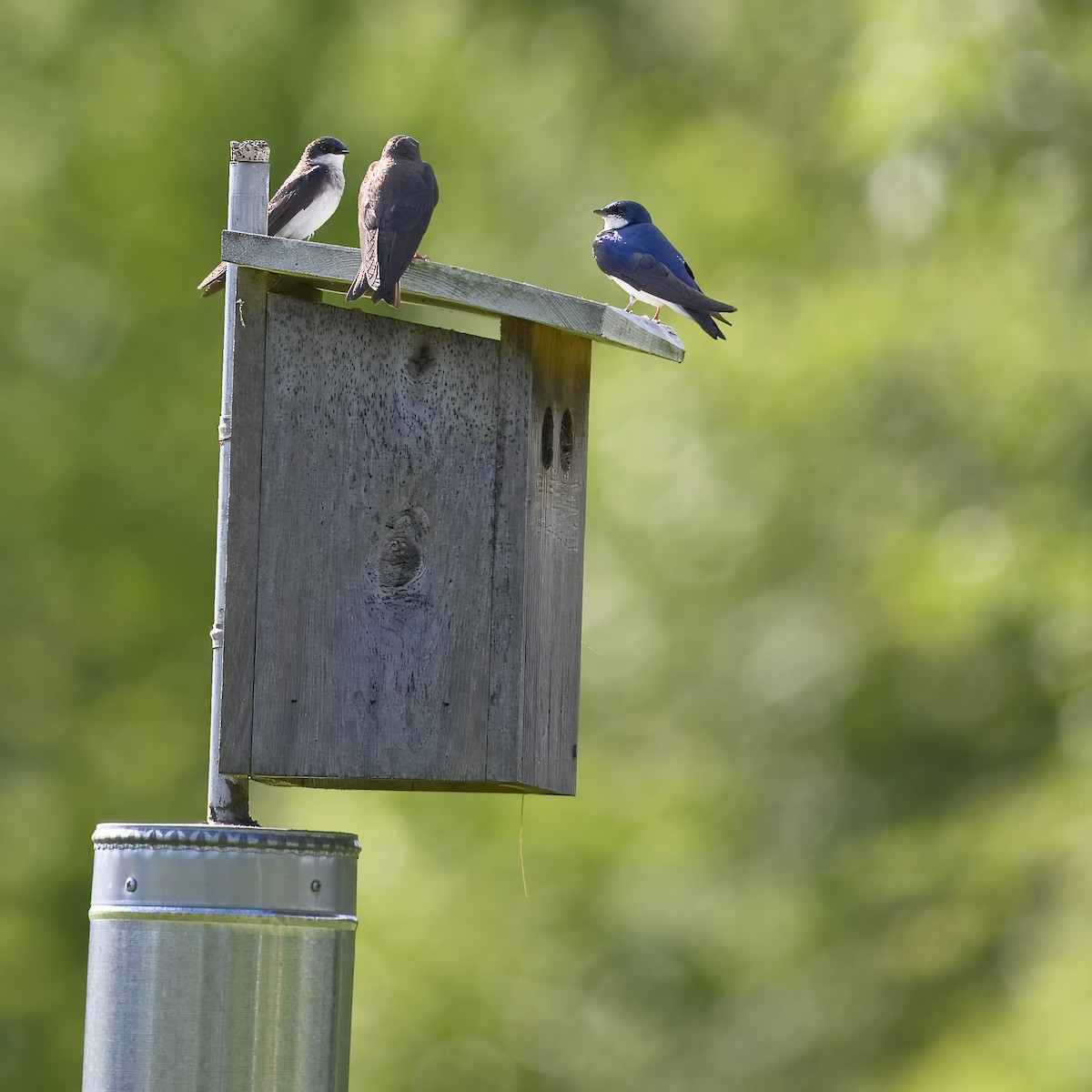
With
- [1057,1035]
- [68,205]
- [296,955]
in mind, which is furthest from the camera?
[68,205]

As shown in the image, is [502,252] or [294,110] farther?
[294,110]

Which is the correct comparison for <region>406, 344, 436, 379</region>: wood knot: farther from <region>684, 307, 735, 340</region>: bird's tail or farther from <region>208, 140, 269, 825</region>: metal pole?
<region>684, 307, 735, 340</region>: bird's tail

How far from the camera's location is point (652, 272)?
15.1 ft

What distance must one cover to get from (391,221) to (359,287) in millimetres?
185

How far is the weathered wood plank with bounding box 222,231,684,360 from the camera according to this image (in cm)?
321

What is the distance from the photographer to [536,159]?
33.8 feet

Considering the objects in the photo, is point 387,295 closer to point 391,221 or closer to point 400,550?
point 391,221

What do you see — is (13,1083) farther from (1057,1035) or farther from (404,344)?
(404,344)

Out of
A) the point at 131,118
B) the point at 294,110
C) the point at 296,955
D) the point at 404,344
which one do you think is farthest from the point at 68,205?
the point at 296,955

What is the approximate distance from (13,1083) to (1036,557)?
20.6 ft

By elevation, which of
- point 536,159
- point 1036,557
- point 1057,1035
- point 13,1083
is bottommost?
point 13,1083

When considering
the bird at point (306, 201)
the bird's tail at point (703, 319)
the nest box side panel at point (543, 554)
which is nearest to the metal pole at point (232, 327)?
the nest box side panel at point (543, 554)

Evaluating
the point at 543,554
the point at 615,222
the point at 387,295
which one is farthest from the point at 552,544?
the point at 615,222

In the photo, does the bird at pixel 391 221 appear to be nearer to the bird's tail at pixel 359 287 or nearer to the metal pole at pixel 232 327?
the bird's tail at pixel 359 287
